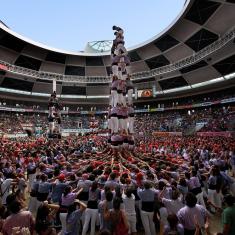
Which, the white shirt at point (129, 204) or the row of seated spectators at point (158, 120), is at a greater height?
the row of seated spectators at point (158, 120)

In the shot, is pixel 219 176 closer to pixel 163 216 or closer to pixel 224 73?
pixel 163 216

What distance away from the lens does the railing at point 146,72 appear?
3554cm

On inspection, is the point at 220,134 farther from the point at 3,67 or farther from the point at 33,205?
Result: the point at 3,67

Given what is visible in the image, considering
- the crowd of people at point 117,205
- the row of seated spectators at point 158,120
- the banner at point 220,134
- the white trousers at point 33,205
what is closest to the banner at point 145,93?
the row of seated spectators at point 158,120

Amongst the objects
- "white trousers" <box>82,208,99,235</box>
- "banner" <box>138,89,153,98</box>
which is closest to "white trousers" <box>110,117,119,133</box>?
"white trousers" <box>82,208,99,235</box>

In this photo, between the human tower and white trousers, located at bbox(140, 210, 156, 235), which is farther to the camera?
the human tower

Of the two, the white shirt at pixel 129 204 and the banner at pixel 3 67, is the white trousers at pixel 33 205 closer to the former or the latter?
the white shirt at pixel 129 204

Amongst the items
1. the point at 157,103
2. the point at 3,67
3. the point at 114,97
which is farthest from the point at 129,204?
the point at 157,103

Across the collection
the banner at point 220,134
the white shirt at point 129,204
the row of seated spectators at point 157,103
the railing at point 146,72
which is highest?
the railing at point 146,72

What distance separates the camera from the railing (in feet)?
117

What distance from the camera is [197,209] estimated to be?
5.52 metres

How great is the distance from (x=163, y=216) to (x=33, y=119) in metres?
52.0

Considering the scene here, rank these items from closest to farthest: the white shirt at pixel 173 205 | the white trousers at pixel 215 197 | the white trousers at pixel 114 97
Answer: the white shirt at pixel 173 205
the white trousers at pixel 215 197
the white trousers at pixel 114 97

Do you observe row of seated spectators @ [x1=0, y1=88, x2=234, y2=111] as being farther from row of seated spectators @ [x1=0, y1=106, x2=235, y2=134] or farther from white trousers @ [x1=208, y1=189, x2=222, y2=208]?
white trousers @ [x1=208, y1=189, x2=222, y2=208]
